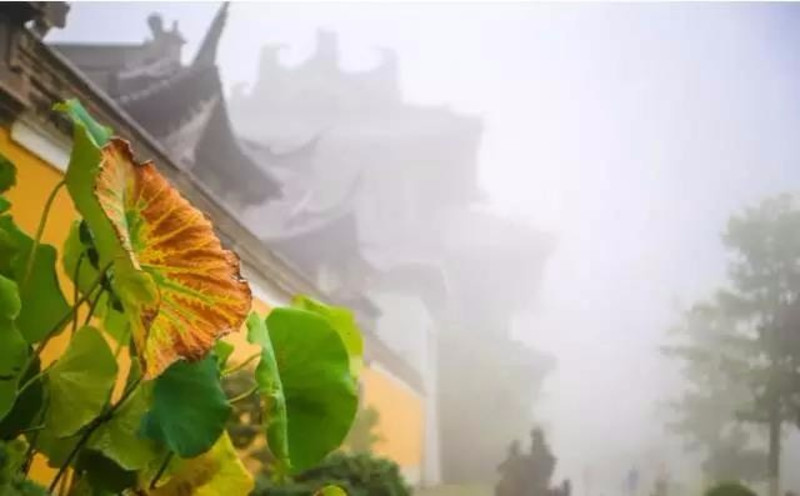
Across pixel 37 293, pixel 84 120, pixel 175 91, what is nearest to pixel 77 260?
pixel 37 293

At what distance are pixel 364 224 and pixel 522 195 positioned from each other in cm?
64

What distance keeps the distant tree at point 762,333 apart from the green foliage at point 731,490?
71 mm

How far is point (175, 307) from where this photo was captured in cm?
43

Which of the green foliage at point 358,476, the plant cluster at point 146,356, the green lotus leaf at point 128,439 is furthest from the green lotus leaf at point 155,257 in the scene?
the green foliage at point 358,476

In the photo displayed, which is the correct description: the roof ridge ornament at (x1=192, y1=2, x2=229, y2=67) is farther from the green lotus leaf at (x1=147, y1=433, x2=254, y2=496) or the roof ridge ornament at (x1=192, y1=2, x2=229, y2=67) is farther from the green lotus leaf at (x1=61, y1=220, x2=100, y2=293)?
the green lotus leaf at (x1=147, y1=433, x2=254, y2=496)

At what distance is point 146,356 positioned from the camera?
411mm

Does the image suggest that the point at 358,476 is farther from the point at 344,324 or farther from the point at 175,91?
the point at 175,91

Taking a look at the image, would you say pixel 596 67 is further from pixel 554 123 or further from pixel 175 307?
pixel 175 307

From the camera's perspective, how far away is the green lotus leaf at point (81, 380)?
513mm

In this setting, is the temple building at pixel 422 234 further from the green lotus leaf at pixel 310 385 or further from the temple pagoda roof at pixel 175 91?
the green lotus leaf at pixel 310 385

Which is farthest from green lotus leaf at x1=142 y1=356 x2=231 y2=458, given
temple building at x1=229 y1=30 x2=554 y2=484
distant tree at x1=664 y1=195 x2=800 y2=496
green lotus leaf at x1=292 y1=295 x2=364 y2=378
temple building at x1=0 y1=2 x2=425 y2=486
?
distant tree at x1=664 y1=195 x2=800 y2=496

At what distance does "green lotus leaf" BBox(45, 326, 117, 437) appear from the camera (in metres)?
0.51

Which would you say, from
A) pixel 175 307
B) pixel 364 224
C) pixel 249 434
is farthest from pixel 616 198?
pixel 175 307

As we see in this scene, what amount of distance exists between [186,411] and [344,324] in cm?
16
